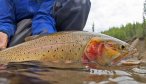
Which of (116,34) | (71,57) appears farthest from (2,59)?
(116,34)

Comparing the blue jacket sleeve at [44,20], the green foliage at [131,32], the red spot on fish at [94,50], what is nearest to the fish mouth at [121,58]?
the red spot on fish at [94,50]

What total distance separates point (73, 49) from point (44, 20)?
0.95m

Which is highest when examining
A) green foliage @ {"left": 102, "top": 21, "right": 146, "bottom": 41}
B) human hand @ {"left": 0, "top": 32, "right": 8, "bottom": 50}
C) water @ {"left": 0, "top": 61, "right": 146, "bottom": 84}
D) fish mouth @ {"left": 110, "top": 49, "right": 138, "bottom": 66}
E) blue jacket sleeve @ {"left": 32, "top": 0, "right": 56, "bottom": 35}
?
green foliage @ {"left": 102, "top": 21, "right": 146, "bottom": 41}

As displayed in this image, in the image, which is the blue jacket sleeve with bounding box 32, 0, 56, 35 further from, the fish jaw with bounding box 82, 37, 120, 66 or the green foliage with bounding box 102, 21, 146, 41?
the green foliage with bounding box 102, 21, 146, 41

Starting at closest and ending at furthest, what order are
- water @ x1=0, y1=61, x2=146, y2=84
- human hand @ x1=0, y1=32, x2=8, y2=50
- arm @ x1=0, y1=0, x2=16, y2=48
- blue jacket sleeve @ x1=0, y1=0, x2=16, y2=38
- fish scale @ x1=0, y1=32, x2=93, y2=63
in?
water @ x1=0, y1=61, x2=146, y2=84, fish scale @ x1=0, y1=32, x2=93, y2=63, human hand @ x1=0, y1=32, x2=8, y2=50, arm @ x1=0, y1=0, x2=16, y2=48, blue jacket sleeve @ x1=0, y1=0, x2=16, y2=38

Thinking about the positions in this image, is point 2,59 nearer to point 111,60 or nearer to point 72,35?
point 72,35

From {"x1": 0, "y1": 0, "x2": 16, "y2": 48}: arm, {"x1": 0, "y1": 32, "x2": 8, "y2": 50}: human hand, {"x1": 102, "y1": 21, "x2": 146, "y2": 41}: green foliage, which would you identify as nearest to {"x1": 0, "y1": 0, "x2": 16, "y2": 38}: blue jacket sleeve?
{"x1": 0, "y1": 0, "x2": 16, "y2": 48}: arm

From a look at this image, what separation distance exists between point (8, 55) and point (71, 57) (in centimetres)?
46

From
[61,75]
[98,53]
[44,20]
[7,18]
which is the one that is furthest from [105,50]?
[7,18]

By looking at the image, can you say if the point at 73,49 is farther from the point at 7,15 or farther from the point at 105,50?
the point at 7,15

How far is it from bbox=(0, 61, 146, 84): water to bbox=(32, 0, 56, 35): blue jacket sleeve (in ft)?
3.14

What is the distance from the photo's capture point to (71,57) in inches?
129

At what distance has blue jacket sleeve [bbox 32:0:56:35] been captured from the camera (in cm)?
405

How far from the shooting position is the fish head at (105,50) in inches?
129
